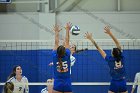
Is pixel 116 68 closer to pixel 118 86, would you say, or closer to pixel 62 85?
pixel 118 86

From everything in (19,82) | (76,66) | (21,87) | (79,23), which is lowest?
(21,87)

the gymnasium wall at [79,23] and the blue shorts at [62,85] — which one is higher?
the gymnasium wall at [79,23]

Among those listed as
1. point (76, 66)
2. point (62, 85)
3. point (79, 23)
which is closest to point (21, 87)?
point (62, 85)

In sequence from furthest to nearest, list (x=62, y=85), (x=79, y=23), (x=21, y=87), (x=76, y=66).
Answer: (x=79, y=23) → (x=76, y=66) → (x=21, y=87) → (x=62, y=85)

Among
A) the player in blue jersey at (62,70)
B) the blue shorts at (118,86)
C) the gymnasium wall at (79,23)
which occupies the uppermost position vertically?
the gymnasium wall at (79,23)

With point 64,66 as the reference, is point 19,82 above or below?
below

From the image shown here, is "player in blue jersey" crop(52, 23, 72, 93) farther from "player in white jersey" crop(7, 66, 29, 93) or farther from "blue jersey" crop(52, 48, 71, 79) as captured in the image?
"player in white jersey" crop(7, 66, 29, 93)

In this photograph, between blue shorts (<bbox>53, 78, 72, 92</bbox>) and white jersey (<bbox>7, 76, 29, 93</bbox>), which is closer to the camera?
blue shorts (<bbox>53, 78, 72, 92</bbox>)

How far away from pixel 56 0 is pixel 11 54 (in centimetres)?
256

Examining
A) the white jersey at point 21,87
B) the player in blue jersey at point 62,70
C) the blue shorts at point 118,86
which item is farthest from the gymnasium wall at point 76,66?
Answer: the player in blue jersey at point 62,70

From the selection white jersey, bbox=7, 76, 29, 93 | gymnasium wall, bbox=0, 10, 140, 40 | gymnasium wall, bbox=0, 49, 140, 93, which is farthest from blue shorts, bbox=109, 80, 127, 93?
gymnasium wall, bbox=0, 10, 140, 40

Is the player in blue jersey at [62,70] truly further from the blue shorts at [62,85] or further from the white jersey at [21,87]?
the white jersey at [21,87]

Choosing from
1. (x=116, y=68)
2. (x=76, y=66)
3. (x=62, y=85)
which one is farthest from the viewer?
(x=76, y=66)

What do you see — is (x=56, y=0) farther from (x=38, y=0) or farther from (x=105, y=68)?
(x=105, y=68)
